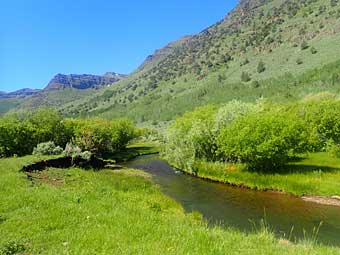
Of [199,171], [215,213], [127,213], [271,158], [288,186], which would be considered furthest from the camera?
[199,171]

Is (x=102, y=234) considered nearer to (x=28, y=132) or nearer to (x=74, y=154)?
(x=74, y=154)

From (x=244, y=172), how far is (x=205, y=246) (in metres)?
45.9

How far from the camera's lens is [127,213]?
57.6 feet

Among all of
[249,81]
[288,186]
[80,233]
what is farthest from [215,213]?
[249,81]

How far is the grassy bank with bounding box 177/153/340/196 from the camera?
154ft

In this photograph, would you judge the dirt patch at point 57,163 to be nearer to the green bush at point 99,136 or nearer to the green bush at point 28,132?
the green bush at point 28,132

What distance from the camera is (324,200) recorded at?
43500mm

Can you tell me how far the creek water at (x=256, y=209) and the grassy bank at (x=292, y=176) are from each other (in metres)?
2.27

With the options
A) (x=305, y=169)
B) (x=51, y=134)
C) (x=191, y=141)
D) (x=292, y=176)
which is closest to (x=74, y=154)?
(x=191, y=141)

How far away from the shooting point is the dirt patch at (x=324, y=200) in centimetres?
4234

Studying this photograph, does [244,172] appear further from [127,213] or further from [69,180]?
[127,213]

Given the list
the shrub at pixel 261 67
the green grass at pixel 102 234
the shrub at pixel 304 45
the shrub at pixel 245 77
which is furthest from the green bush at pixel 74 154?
the shrub at pixel 304 45

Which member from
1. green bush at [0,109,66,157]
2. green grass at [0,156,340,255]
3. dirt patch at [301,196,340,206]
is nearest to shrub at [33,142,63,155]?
green bush at [0,109,66,157]

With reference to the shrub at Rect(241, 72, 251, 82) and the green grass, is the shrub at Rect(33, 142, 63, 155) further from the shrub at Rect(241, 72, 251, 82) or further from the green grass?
the shrub at Rect(241, 72, 251, 82)
